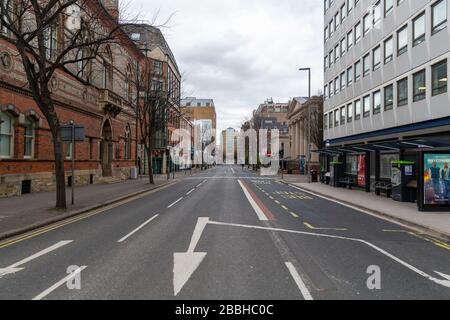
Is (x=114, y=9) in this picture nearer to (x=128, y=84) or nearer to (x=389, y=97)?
(x=389, y=97)

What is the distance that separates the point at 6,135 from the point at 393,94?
22851 mm

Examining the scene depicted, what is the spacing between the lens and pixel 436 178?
14.8 metres

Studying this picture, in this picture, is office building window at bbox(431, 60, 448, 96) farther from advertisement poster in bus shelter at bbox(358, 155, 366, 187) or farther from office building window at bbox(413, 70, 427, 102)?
advertisement poster in bus shelter at bbox(358, 155, 366, 187)

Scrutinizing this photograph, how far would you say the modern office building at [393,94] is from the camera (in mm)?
17734

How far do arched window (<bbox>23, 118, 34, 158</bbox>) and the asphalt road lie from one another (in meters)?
11.3

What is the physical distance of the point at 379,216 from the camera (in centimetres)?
1405

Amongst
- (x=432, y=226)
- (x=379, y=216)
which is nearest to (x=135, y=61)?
(x=379, y=216)

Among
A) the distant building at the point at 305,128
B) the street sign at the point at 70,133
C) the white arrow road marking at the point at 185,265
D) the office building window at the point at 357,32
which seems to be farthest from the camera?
the distant building at the point at 305,128

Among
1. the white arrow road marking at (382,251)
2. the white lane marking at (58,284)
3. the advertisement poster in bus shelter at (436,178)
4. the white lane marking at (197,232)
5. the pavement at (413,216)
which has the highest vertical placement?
the advertisement poster in bus shelter at (436,178)

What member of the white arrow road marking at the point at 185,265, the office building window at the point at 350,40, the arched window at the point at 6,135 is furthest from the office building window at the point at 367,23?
the white arrow road marking at the point at 185,265

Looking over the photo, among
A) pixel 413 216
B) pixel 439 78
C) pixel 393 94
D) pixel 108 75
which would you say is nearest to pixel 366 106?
pixel 393 94

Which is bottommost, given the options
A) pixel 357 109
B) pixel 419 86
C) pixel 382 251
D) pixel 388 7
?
pixel 382 251

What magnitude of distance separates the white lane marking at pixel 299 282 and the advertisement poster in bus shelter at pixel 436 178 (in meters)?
10.6

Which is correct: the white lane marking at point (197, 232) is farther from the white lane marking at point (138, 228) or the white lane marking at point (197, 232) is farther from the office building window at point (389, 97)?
the office building window at point (389, 97)
